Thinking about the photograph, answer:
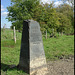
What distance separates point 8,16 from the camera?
14383 mm

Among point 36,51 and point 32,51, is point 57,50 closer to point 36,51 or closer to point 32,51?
point 36,51

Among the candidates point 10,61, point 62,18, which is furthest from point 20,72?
point 62,18

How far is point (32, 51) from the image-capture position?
4109 millimetres

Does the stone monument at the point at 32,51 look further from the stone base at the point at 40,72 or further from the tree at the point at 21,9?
the tree at the point at 21,9

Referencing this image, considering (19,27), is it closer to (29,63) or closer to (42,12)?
(42,12)

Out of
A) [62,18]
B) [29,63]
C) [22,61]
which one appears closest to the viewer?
[29,63]

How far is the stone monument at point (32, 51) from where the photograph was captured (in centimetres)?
407

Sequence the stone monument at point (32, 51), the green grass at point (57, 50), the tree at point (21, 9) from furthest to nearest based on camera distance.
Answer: the tree at point (21, 9), the green grass at point (57, 50), the stone monument at point (32, 51)

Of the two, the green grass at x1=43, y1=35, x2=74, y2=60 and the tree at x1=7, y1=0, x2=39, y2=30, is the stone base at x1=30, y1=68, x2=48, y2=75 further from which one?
the tree at x1=7, y1=0, x2=39, y2=30

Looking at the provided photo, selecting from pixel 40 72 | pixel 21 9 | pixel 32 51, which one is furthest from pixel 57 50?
pixel 21 9

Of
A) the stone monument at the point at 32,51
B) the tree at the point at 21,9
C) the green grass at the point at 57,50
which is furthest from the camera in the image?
the tree at the point at 21,9

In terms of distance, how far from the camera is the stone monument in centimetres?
407

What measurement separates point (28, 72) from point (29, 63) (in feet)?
0.99

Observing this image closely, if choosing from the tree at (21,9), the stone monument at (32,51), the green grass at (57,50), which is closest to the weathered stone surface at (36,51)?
the stone monument at (32,51)
